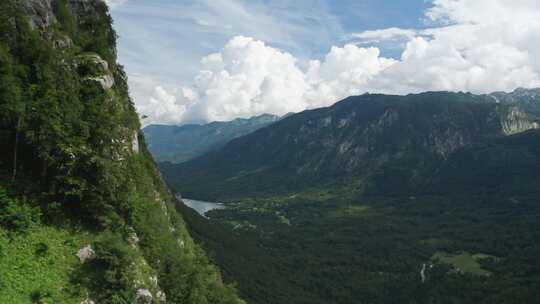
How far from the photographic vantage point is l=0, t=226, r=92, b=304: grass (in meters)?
40.4

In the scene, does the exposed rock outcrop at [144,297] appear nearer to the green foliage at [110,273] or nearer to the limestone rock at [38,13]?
the green foliage at [110,273]

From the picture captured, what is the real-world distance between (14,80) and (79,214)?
19904 mm

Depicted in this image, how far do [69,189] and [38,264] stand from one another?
38.1 ft

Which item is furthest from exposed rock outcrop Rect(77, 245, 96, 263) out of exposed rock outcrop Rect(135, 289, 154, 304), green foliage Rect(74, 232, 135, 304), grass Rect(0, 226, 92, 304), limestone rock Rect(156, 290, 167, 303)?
limestone rock Rect(156, 290, 167, 303)

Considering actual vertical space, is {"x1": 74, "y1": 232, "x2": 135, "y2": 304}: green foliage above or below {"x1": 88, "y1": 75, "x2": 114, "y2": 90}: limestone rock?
below

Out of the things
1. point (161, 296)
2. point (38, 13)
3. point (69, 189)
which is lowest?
point (161, 296)

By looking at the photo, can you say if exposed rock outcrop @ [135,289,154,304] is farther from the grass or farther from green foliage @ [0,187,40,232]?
green foliage @ [0,187,40,232]

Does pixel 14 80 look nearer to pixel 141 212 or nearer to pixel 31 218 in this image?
pixel 31 218

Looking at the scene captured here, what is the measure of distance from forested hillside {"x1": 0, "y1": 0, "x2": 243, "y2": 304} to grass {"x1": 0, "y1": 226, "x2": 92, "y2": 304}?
11 centimetres

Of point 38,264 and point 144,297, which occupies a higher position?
point 38,264

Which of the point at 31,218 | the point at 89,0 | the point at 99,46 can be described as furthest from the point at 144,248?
the point at 89,0

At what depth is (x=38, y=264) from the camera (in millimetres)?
44375

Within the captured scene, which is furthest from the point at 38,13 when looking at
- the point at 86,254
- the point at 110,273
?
the point at 110,273

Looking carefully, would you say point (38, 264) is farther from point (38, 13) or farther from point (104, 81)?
point (38, 13)
